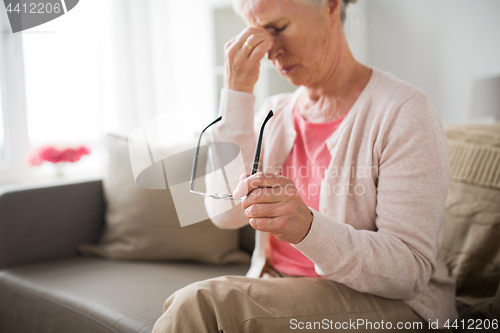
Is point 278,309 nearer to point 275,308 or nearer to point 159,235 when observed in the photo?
point 275,308

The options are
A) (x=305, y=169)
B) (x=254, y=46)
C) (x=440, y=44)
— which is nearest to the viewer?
(x=254, y=46)

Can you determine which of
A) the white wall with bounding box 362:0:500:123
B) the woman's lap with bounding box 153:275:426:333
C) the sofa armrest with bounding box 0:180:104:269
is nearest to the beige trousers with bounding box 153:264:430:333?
the woman's lap with bounding box 153:275:426:333

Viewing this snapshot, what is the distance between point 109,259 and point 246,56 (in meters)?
0.91

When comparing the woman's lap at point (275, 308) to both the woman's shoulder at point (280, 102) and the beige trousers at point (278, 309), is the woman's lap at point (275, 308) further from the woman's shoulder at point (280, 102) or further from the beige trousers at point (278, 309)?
the woman's shoulder at point (280, 102)

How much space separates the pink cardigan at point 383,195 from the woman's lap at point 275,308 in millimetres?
42

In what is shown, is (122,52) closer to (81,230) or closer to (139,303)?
(81,230)

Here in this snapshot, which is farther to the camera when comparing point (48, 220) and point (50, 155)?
point (50, 155)

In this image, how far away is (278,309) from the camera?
67 cm

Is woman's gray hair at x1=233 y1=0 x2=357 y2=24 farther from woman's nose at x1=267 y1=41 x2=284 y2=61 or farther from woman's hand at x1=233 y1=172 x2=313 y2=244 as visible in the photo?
woman's hand at x1=233 y1=172 x2=313 y2=244

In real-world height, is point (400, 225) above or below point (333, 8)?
below

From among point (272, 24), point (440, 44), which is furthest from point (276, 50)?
point (440, 44)

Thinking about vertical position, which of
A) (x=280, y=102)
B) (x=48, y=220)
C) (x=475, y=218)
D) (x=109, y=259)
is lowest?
(x=109, y=259)

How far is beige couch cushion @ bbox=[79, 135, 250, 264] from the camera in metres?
1.28

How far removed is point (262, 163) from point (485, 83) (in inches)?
71.3
